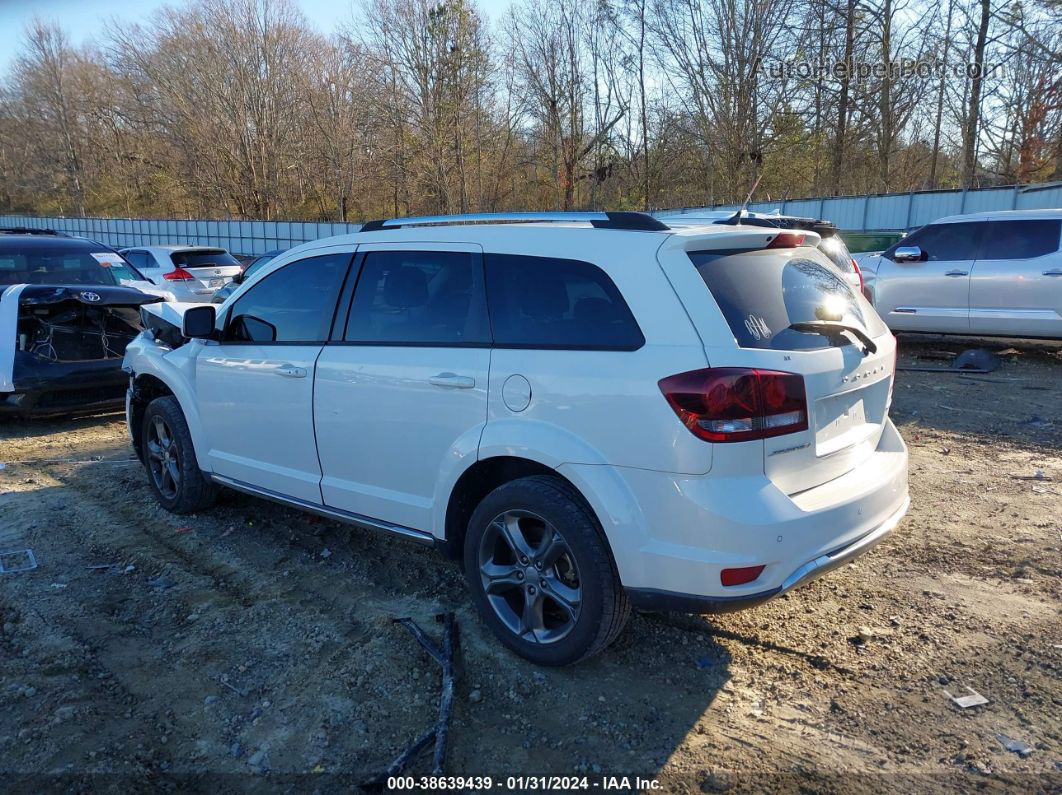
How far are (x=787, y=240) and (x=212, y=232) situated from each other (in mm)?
35435

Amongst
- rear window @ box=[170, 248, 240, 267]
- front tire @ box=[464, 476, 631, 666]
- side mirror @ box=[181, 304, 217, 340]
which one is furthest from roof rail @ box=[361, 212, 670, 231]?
rear window @ box=[170, 248, 240, 267]

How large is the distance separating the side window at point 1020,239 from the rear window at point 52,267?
417 inches

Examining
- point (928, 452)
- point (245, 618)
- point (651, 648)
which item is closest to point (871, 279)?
point (928, 452)

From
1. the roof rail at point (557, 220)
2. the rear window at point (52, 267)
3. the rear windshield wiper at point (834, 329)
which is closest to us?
the rear windshield wiper at point (834, 329)

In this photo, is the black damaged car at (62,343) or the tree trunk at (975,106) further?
the tree trunk at (975,106)

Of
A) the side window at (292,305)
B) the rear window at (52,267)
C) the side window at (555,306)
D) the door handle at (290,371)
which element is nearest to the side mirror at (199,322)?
the side window at (292,305)

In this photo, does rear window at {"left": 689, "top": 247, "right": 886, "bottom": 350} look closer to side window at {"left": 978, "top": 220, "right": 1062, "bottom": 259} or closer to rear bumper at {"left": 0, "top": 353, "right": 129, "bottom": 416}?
rear bumper at {"left": 0, "top": 353, "right": 129, "bottom": 416}

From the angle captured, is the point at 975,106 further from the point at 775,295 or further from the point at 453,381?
the point at 453,381

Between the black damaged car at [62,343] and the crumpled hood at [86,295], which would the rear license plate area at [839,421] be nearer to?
the black damaged car at [62,343]

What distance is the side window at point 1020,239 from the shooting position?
31.0 ft

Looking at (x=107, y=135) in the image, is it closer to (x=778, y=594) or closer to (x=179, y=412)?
(x=179, y=412)

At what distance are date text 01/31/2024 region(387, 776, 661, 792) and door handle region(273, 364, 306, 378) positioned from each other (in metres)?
2.15

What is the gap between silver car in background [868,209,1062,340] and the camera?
9.40 meters

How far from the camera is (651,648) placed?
3373 millimetres
